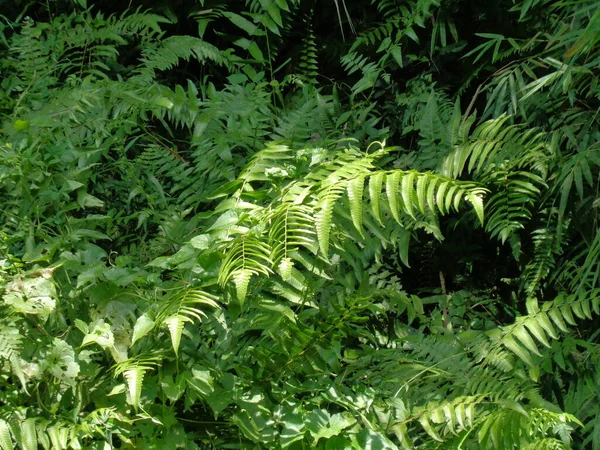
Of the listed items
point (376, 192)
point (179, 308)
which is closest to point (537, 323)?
point (376, 192)

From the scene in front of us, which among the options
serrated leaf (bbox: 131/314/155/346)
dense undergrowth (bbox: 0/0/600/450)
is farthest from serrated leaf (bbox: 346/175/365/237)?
serrated leaf (bbox: 131/314/155/346)

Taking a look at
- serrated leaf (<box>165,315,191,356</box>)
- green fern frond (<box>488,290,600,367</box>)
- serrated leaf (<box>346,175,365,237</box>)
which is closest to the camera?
serrated leaf (<box>165,315,191,356</box>)

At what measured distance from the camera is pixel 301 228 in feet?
7.30

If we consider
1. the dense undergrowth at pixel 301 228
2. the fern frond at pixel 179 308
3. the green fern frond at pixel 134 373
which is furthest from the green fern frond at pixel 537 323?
the green fern frond at pixel 134 373

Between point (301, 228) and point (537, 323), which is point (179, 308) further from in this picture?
point (537, 323)

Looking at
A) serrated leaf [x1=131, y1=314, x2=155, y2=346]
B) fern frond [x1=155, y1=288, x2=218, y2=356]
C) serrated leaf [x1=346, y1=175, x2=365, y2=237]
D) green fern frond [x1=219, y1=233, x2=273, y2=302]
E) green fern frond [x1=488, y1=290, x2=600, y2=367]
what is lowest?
green fern frond [x1=488, y1=290, x2=600, y2=367]

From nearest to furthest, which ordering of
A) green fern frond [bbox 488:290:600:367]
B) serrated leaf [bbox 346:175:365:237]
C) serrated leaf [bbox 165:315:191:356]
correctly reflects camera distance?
serrated leaf [bbox 165:315:191:356] < serrated leaf [bbox 346:175:365:237] < green fern frond [bbox 488:290:600:367]

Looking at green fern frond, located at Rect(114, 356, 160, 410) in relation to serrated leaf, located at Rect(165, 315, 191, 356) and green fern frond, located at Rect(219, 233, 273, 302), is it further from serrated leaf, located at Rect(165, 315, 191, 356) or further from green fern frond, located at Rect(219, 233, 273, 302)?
green fern frond, located at Rect(219, 233, 273, 302)

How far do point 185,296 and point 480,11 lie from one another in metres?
2.01

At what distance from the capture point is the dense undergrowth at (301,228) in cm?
205

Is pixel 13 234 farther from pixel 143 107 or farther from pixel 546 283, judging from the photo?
pixel 546 283

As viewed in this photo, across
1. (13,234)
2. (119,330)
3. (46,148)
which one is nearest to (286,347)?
(119,330)

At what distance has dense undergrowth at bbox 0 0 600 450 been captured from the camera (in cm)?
205

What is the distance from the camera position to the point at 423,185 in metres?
2.04
